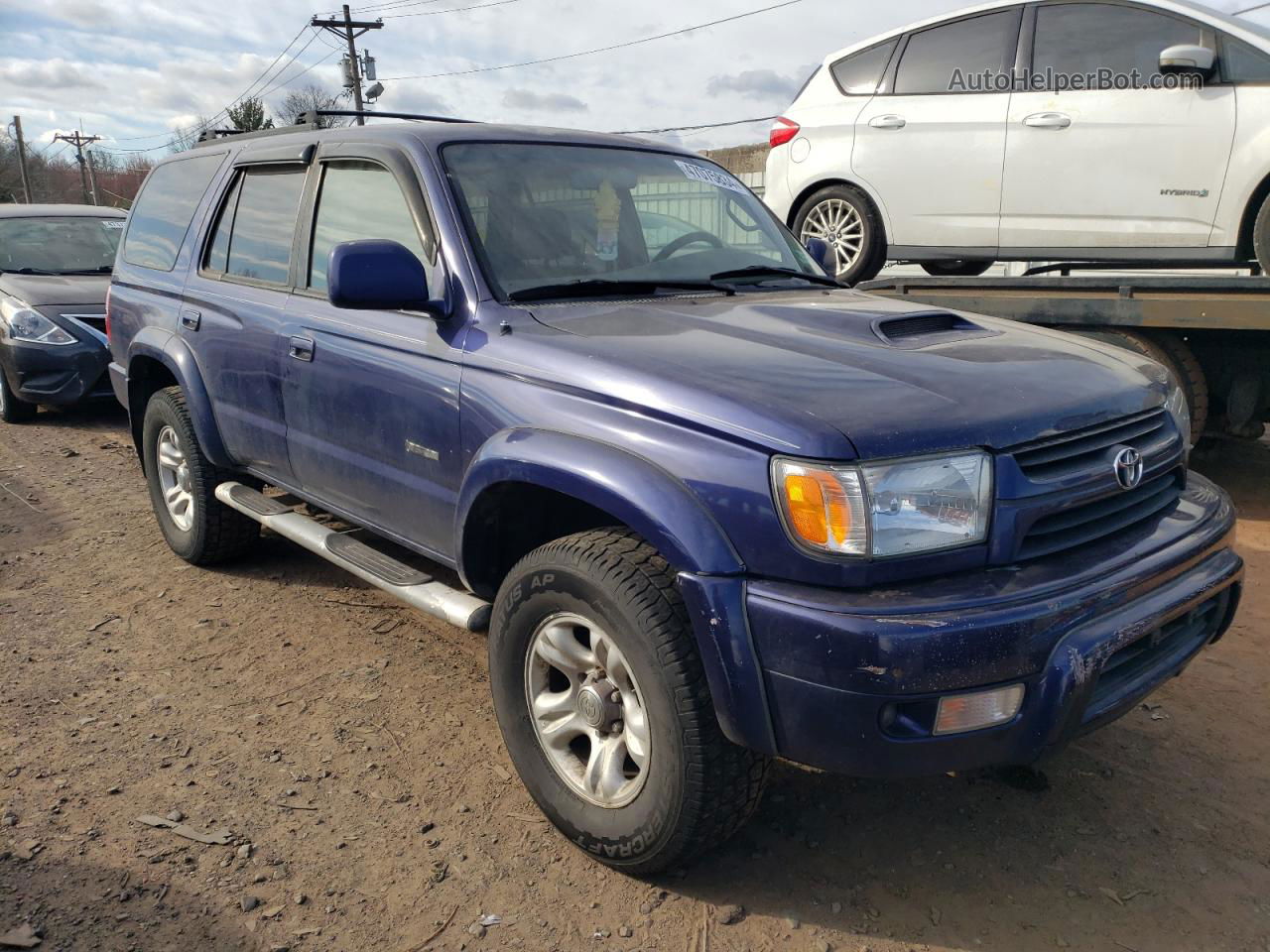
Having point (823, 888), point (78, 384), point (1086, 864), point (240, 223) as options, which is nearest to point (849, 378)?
point (823, 888)

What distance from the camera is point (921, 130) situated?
6.29 metres

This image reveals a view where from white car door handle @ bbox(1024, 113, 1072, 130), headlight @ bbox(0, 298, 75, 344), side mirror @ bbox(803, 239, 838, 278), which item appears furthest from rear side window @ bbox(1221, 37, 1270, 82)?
headlight @ bbox(0, 298, 75, 344)

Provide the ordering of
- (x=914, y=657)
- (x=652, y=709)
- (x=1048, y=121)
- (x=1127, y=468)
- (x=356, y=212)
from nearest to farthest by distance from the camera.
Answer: (x=914, y=657) < (x=652, y=709) < (x=1127, y=468) < (x=356, y=212) < (x=1048, y=121)

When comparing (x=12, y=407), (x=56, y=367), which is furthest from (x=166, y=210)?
(x=12, y=407)

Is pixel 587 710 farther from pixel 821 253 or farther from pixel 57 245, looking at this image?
pixel 57 245

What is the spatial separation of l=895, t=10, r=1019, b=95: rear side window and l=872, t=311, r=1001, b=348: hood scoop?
399 centimetres

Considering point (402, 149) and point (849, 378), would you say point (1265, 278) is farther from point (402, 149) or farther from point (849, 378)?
point (402, 149)

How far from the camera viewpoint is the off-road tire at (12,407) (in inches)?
327

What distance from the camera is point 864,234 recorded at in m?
6.62

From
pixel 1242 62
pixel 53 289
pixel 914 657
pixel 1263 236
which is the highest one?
pixel 1242 62

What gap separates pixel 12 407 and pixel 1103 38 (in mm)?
8604

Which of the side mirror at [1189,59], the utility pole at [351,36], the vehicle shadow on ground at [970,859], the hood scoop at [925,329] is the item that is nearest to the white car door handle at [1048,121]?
the side mirror at [1189,59]

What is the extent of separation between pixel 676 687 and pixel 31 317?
308 inches

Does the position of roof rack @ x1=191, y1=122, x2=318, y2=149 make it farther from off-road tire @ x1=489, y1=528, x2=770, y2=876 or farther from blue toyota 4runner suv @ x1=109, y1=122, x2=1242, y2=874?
off-road tire @ x1=489, y1=528, x2=770, y2=876
